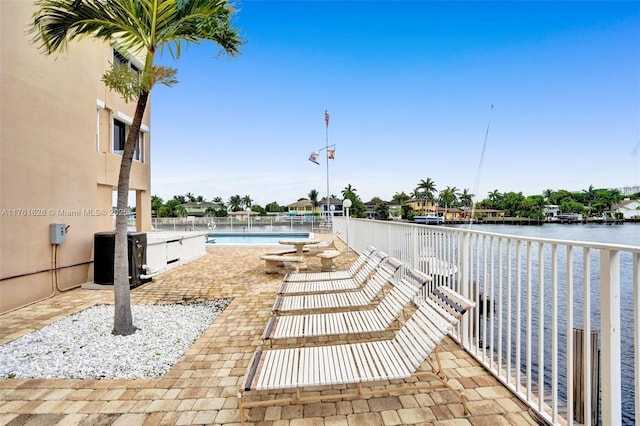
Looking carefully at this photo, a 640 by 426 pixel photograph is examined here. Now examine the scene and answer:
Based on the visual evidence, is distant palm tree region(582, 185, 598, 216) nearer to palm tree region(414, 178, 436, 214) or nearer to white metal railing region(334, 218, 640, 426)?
palm tree region(414, 178, 436, 214)

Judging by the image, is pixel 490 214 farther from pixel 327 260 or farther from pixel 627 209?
pixel 327 260

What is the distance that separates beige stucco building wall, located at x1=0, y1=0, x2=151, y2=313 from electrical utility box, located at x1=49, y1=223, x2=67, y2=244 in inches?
2.8

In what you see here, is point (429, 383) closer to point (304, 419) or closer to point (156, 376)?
point (304, 419)

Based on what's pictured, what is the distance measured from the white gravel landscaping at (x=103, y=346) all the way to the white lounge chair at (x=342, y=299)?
3.55 ft

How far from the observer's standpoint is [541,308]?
2.26 m

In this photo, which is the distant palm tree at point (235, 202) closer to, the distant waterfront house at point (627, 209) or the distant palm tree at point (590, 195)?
the distant palm tree at point (590, 195)

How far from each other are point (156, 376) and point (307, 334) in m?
1.34

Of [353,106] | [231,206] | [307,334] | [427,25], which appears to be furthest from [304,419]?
[231,206]

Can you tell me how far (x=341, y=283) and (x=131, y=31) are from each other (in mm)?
3941

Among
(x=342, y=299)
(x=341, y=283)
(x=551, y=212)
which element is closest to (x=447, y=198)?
(x=551, y=212)

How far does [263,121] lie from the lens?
85.2ft

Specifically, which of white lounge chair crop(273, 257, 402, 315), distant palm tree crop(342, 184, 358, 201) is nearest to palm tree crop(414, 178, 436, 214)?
distant palm tree crop(342, 184, 358, 201)

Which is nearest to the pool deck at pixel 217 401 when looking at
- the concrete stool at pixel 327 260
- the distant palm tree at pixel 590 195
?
the concrete stool at pixel 327 260

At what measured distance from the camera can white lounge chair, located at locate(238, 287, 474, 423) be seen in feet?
6.90
